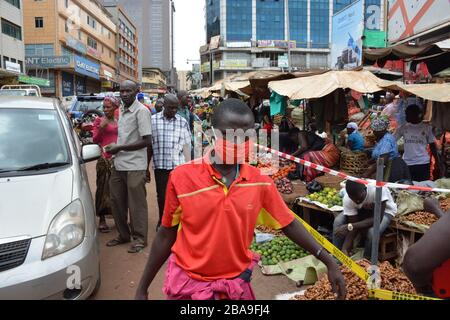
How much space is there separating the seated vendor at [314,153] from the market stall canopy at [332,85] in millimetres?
1387

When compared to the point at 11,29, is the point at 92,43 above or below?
above

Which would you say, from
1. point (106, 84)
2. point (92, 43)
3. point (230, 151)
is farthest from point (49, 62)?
point (230, 151)

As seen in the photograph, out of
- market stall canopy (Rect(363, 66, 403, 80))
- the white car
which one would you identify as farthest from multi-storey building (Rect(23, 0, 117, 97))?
the white car

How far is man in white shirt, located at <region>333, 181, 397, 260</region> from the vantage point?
4547 mm

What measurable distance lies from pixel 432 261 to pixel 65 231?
8.29ft

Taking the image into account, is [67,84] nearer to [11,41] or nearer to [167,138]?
[11,41]

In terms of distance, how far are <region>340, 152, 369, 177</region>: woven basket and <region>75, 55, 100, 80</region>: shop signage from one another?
40.7 metres

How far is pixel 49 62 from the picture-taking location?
3962cm

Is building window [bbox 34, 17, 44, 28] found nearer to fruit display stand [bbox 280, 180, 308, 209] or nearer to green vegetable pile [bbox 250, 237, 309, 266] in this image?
fruit display stand [bbox 280, 180, 308, 209]

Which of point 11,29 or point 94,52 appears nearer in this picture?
point 11,29

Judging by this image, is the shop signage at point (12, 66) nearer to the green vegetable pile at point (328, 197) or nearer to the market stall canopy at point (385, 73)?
the market stall canopy at point (385, 73)

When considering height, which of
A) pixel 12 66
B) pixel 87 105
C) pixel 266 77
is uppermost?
pixel 12 66

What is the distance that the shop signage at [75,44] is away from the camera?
147 ft

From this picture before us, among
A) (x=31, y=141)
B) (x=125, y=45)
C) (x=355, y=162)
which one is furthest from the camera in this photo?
(x=125, y=45)
